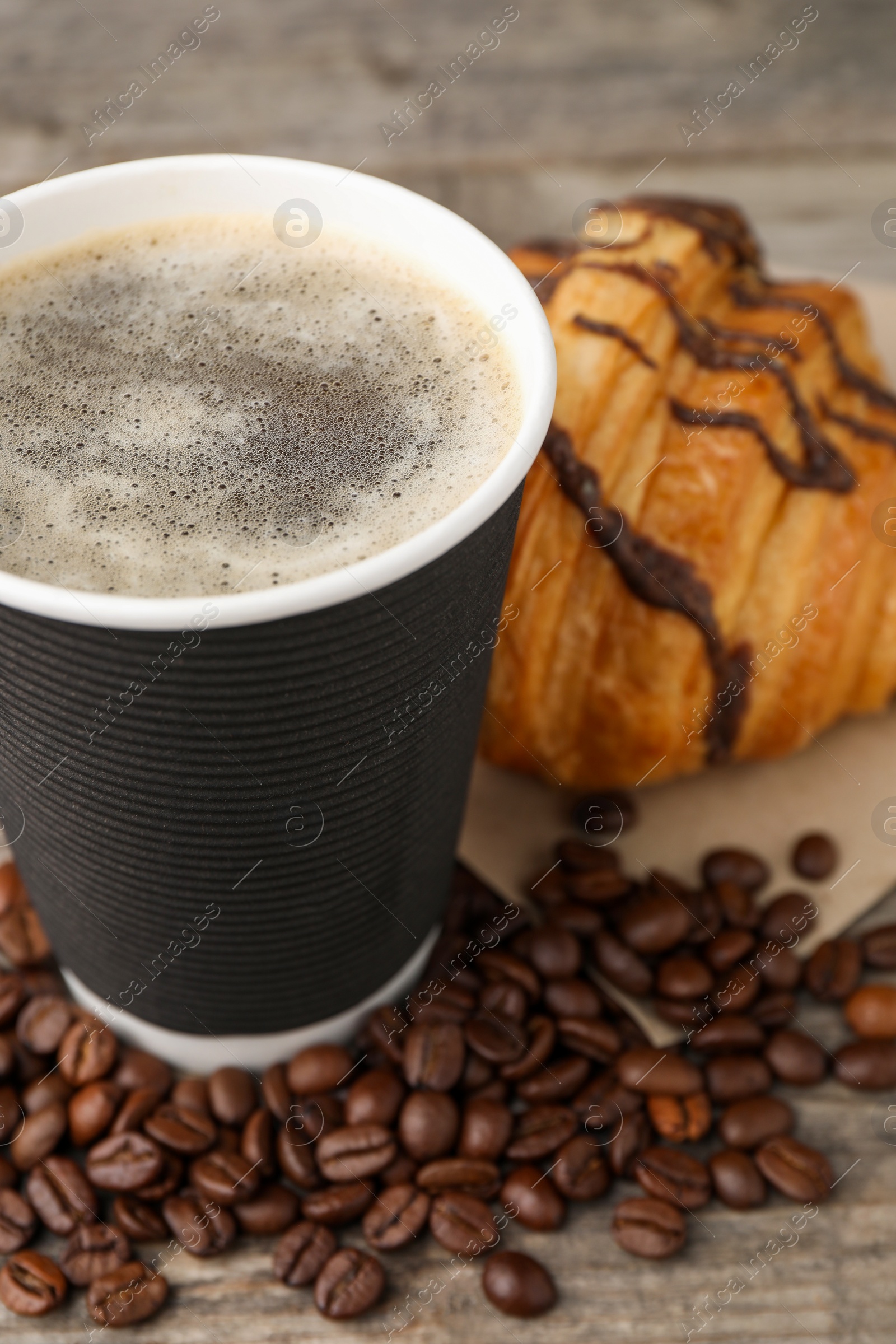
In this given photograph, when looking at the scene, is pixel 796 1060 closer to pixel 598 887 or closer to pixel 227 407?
pixel 598 887

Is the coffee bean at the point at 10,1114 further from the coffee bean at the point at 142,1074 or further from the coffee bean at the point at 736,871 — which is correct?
the coffee bean at the point at 736,871

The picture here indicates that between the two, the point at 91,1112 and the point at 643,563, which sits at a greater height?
the point at 643,563

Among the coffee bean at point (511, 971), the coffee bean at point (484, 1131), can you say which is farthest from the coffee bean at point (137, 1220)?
the coffee bean at point (511, 971)

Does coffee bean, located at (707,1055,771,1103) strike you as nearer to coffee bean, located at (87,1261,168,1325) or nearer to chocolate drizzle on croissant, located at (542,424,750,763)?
chocolate drizzle on croissant, located at (542,424,750,763)

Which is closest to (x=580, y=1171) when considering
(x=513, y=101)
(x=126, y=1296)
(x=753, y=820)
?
(x=126, y=1296)

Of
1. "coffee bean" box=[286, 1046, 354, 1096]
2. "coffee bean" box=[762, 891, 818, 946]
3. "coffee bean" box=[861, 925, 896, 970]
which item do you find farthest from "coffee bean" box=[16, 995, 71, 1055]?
"coffee bean" box=[861, 925, 896, 970]

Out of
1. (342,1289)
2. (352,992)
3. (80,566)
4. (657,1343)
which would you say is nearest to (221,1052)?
(352,992)

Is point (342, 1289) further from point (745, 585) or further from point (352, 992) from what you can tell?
point (745, 585)

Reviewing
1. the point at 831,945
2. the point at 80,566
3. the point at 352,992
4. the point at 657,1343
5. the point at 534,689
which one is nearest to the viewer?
the point at 80,566
